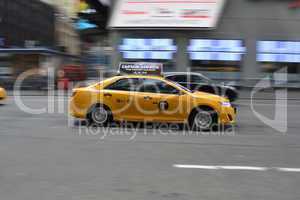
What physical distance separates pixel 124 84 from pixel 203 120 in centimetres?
222

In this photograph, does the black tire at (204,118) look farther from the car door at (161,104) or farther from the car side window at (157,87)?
the car side window at (157,87)

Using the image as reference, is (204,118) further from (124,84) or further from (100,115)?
(100,115)

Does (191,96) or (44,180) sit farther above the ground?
(191,96)

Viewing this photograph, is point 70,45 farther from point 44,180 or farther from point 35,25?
point 44,180

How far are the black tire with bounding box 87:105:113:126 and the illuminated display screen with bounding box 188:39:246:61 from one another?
15134mm

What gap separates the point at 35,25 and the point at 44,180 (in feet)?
270

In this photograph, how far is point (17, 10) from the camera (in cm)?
7594

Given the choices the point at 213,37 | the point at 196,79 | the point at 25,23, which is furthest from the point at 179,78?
the point at 25,23

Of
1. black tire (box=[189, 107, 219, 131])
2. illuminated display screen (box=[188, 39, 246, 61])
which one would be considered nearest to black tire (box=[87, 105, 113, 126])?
black tire (box=[189, 107, 219, 131])

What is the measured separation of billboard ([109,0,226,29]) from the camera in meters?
26.2

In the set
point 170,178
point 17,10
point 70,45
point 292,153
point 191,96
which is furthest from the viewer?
point 70,45

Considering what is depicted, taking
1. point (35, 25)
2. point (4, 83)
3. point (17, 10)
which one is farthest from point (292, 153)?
point (35, 25)

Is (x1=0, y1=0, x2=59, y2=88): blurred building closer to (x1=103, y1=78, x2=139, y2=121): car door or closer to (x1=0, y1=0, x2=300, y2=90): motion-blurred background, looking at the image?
(x1=0, y1=0, x2=300, y2=90): motion-blurred background

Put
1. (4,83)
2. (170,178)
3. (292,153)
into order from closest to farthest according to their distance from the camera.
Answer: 1. (170,178)
2. (292,153)
3. (4,83)
